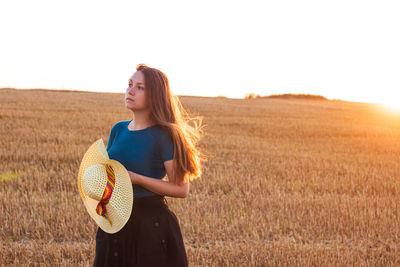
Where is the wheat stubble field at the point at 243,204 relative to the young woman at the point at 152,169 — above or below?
below

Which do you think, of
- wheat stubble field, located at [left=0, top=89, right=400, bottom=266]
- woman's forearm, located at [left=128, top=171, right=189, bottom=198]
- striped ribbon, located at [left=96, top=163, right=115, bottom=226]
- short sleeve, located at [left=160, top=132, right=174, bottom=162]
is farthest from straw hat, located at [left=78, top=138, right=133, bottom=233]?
wheat stubble field, located at [left=0, top=89, right=400, bottom=266]

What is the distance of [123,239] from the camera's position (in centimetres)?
272

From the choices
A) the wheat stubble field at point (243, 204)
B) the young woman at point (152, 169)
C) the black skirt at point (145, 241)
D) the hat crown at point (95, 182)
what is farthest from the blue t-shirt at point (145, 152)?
the wheat stubble field at point (243, 204)

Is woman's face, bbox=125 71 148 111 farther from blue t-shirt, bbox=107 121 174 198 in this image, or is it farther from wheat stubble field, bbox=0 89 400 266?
wheat stubble field, bbox=0 89 400 266

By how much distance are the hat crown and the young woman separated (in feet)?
0.87

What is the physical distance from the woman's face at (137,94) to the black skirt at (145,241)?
614 millimetres

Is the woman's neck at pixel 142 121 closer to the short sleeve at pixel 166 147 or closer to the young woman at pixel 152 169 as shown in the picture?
the young woman at pixel 152 169

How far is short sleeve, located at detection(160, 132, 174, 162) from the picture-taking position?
2.69 m

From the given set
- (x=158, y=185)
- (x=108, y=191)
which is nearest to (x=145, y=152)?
(x=158, y=185)

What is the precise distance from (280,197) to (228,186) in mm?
1227

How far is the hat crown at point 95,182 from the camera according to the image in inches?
98.1

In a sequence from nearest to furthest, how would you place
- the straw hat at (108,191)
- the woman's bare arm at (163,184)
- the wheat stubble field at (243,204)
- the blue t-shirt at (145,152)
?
→ the straw hat at (108,191), the woman's bare arm at (163,184), the blue t-shirt at (145,152), the wheat stubble field at (243,204)

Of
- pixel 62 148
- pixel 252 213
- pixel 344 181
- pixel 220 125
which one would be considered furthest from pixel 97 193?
pixel 220 125

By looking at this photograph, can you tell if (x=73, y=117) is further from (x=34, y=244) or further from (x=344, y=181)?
(x=34, y=244)
